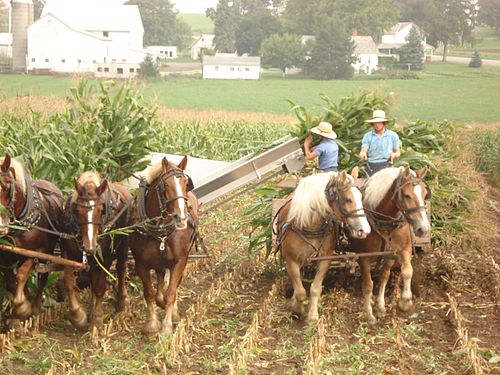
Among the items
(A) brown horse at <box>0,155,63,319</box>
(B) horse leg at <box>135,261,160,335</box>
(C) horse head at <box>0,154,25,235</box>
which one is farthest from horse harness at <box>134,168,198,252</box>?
(C) horse head at <box>0,154,25,235</box>

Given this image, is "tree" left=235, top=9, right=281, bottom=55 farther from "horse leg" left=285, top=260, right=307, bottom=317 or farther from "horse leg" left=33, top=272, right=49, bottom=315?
"horse leg" left=33, top=272, right=49, bottom=315

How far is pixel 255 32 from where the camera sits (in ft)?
246

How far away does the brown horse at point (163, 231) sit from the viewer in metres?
8.82

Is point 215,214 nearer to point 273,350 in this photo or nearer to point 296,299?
point 296,299

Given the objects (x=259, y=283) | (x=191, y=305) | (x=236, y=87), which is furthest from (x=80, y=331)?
(x=236, y=87)

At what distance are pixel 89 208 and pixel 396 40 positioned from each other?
62.6 meters

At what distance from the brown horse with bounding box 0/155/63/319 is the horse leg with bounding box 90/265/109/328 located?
537 millimetres

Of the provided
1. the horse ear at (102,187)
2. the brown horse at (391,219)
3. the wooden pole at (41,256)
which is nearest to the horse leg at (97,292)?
the wooden pole at (41,256)

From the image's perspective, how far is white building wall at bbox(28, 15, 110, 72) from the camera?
61.4 metres

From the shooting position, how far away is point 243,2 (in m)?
94.6

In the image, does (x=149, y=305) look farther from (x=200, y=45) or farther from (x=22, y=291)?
(x=200, y=45)

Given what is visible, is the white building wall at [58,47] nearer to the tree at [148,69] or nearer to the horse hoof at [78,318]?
the tree at [148,69]

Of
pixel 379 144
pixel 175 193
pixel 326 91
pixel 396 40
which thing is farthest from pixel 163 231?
pixel 396 40

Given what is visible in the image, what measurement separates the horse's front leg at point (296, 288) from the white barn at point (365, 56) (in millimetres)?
53820
